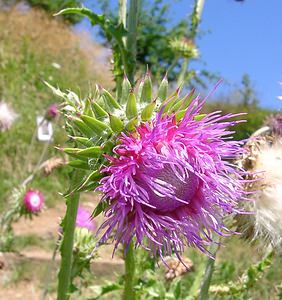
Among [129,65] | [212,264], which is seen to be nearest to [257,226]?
[212,264]

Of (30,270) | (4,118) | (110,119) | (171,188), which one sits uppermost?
(4,118)

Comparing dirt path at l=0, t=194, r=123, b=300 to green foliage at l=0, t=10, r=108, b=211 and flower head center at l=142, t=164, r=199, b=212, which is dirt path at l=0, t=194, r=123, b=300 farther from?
flower head center at l=142, t=164, r=199, b=212

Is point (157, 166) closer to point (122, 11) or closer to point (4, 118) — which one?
point (122, 11)

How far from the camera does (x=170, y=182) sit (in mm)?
1219

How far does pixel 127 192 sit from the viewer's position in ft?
3.82

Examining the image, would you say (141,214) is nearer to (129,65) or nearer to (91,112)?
(91,112)

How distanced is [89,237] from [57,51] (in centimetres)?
1303

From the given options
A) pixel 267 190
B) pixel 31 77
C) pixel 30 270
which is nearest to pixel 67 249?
pixel 267 190

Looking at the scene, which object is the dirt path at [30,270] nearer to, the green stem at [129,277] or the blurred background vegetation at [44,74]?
the blurred background vegetation at [44,74]

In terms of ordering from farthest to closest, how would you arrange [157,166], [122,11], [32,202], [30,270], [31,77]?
[31,77], [30,270], [32,202], [122,11], [157,166]

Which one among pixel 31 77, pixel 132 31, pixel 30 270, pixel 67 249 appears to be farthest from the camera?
pixel 31 77

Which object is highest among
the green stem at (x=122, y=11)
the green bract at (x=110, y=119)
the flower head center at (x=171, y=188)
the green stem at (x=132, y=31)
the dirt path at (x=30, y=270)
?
the green stem at (x=122, y=11)

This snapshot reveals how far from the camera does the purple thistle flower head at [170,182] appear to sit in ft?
3.90

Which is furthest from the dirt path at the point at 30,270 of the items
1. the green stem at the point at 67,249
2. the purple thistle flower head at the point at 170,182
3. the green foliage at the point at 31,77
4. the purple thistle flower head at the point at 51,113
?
the purple thistle flower head at the point at 170,182
